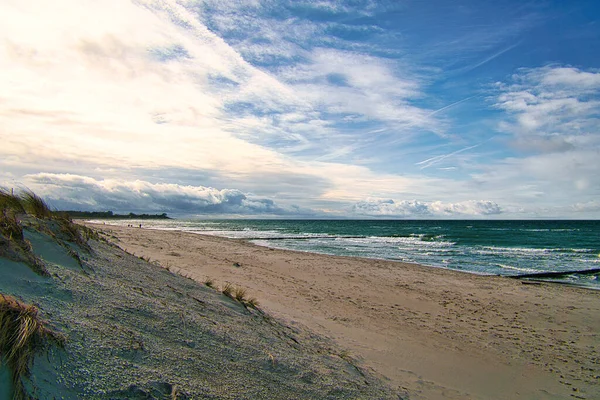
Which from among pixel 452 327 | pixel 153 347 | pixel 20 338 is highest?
pixel 20 338

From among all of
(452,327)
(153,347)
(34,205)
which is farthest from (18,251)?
(452,327)

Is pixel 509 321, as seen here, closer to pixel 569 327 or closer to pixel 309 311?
pixel 569 327

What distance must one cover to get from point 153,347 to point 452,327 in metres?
7.70

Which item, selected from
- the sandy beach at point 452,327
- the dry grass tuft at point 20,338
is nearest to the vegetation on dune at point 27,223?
the dry grass tuft at point 20,338

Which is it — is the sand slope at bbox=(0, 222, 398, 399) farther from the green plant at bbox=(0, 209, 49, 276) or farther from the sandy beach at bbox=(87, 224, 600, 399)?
the sandy beach at bbox=(87, 224, 600, 399)

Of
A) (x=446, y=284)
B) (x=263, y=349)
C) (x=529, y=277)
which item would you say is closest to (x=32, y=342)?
(x=263, y=349)

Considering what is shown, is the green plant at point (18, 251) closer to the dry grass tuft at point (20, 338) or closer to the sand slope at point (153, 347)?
the sand slope at point (153, 347)

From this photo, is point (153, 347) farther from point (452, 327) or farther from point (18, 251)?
point (452, 327)

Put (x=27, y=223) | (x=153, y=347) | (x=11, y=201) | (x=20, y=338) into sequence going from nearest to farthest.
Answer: (x=20, y=338), (x=153, y=347), (x=27, y=223), (x=11, y=201)

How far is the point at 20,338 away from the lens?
8.27 feet

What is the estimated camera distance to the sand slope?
2.73 m

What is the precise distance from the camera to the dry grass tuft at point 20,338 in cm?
235

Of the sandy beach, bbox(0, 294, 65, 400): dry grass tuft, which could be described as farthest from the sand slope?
the sandy beach

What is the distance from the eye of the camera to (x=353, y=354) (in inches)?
232
